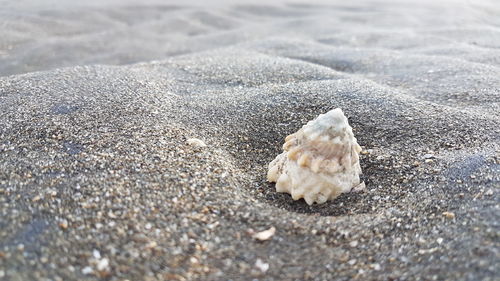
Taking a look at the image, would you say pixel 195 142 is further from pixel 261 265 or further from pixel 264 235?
pixel 261 265

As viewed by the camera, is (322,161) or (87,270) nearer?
(87,270)

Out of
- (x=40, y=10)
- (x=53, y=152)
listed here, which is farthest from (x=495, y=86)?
(x=40, y=10)

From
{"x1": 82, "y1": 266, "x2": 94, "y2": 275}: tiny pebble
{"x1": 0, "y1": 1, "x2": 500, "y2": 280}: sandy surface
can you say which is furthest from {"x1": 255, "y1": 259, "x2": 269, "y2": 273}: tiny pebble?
{"x1": 82, "y1": 266, "x2": 94, "y2": 275}: tiny pebble

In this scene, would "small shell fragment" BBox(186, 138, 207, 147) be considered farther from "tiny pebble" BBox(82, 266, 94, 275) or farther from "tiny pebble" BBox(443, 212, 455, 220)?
"tiny pebble" BBox(443, 212, 455, 220)

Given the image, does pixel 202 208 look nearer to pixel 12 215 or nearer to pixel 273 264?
pixel 273 264

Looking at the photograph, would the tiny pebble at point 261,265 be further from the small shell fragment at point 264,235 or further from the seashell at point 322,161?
the seashell at point 322,161

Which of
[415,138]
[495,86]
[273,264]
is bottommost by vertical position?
[273,264]

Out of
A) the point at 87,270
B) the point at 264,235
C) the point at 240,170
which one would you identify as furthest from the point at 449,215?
the point at 87,270
